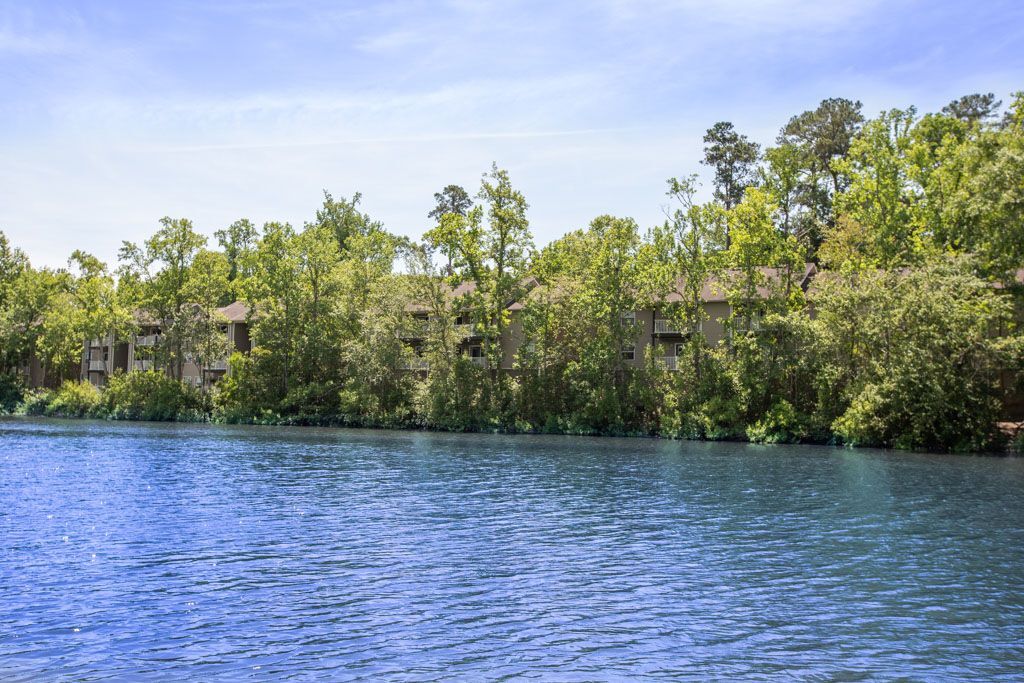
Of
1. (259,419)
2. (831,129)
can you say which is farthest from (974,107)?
(259,419)

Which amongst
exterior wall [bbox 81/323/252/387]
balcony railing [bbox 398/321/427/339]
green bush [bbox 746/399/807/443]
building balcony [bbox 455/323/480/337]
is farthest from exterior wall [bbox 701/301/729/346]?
exterior wall [bbox 81/323/252/387]

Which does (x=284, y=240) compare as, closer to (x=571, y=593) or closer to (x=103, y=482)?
(x=103, y=482)

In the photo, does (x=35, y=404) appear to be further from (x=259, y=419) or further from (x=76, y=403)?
(x=259, y=419)

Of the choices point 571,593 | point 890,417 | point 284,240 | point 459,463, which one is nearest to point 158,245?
point 284,240

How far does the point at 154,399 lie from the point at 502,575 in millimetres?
63366

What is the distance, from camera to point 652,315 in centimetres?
6719

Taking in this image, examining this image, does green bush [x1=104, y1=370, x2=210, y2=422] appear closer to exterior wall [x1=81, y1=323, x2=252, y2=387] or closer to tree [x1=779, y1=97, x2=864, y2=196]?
exterior wall [x1=81, y1=323, x2=252, y2=387]

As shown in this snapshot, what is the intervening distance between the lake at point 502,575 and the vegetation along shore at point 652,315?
17733mm

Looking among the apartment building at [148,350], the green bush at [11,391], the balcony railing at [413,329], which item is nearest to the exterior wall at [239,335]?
the apartment building at [148,350]

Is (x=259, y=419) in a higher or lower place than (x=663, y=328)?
lower

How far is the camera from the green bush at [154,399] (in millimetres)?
71438

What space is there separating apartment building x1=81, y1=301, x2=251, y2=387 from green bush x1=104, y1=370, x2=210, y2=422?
1.79 meters

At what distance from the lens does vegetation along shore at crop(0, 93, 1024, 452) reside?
47.0 m

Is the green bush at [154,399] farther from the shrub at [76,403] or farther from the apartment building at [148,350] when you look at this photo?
the apartment building at [148,350]
